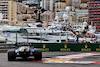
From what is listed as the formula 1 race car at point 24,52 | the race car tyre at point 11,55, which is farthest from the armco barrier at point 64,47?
the race car tyre at point 11,55

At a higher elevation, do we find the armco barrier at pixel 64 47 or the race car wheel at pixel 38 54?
the race car wheel at pixel 38 54

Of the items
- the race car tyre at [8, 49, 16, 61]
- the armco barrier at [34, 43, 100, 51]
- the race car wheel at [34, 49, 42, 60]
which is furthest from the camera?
the armco barrier at [34, 43, 100, 51]

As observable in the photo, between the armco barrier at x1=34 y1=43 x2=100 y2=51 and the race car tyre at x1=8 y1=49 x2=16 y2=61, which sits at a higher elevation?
the race car tyre at x1=8 y1=49 x2=16 y2=61

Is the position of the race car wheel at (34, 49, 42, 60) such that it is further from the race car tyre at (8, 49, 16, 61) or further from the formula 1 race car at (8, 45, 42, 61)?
the race car tyre at (8, 49, 16, 61)

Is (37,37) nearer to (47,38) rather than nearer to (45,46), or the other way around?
(47,38)

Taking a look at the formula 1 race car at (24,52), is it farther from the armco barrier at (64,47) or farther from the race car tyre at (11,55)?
the armco barrier at (64,47)

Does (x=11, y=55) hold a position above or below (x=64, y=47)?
above

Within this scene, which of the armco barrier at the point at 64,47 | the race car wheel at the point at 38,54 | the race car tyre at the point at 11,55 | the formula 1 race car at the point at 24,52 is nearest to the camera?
the formula 1 race car at the point at 24,52

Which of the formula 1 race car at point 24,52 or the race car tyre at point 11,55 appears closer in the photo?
the formula 1 race car at point 24,52

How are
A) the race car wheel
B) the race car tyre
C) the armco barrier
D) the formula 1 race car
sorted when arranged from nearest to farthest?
the formula 1 race car
the race car tyre
the race car wheel
the armco barrier

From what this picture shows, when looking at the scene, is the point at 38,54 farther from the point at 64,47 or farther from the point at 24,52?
the point at 64,47

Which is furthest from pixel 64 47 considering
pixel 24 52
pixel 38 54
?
pixel 24 52

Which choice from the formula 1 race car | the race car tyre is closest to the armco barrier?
the formula 1 race car

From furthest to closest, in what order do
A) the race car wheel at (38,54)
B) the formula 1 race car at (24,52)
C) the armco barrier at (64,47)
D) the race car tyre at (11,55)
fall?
1. the armco barrier at (64,47)
2. the race car wheel at (38,54)
3. the race car tyre at (11,55)
4. the formula 1 race car at (24,52)
